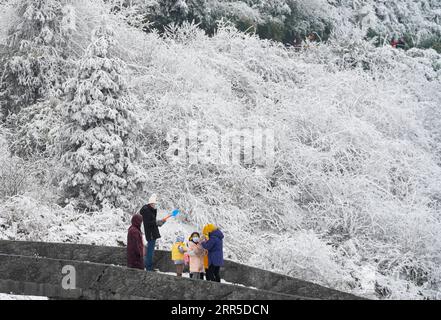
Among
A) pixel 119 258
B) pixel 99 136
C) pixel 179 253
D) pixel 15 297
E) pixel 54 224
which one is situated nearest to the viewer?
pixel 15 297

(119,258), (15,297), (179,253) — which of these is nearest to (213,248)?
(179,253)

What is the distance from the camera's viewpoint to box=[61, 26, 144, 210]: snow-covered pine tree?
15945 millimetres

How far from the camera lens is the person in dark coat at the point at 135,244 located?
426 inches

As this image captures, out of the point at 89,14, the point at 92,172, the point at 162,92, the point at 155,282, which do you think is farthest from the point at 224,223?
the point at 89,14

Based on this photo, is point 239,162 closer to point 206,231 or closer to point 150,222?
point 150,222

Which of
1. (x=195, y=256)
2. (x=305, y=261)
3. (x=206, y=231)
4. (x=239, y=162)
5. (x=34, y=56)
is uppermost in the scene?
(x=34, y=56)

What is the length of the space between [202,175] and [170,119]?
2064 mm

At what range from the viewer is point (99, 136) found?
52.6 ft

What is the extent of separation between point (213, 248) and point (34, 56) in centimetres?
1172

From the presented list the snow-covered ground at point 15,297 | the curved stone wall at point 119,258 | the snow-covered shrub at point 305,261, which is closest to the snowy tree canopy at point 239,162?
the snow-covered shrub at point 305,261

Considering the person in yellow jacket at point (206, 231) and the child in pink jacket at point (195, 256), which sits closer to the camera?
the person in yellow jacket at point (206, 231)

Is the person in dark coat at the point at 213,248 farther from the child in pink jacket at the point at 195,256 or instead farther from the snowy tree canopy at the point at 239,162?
the snowy tree canopy at the point at 239,162

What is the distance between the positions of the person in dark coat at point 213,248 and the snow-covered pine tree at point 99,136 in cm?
543

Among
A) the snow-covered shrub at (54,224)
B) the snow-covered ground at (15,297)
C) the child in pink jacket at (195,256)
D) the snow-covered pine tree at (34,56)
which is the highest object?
the snow-covered pine tree at (34,56)
